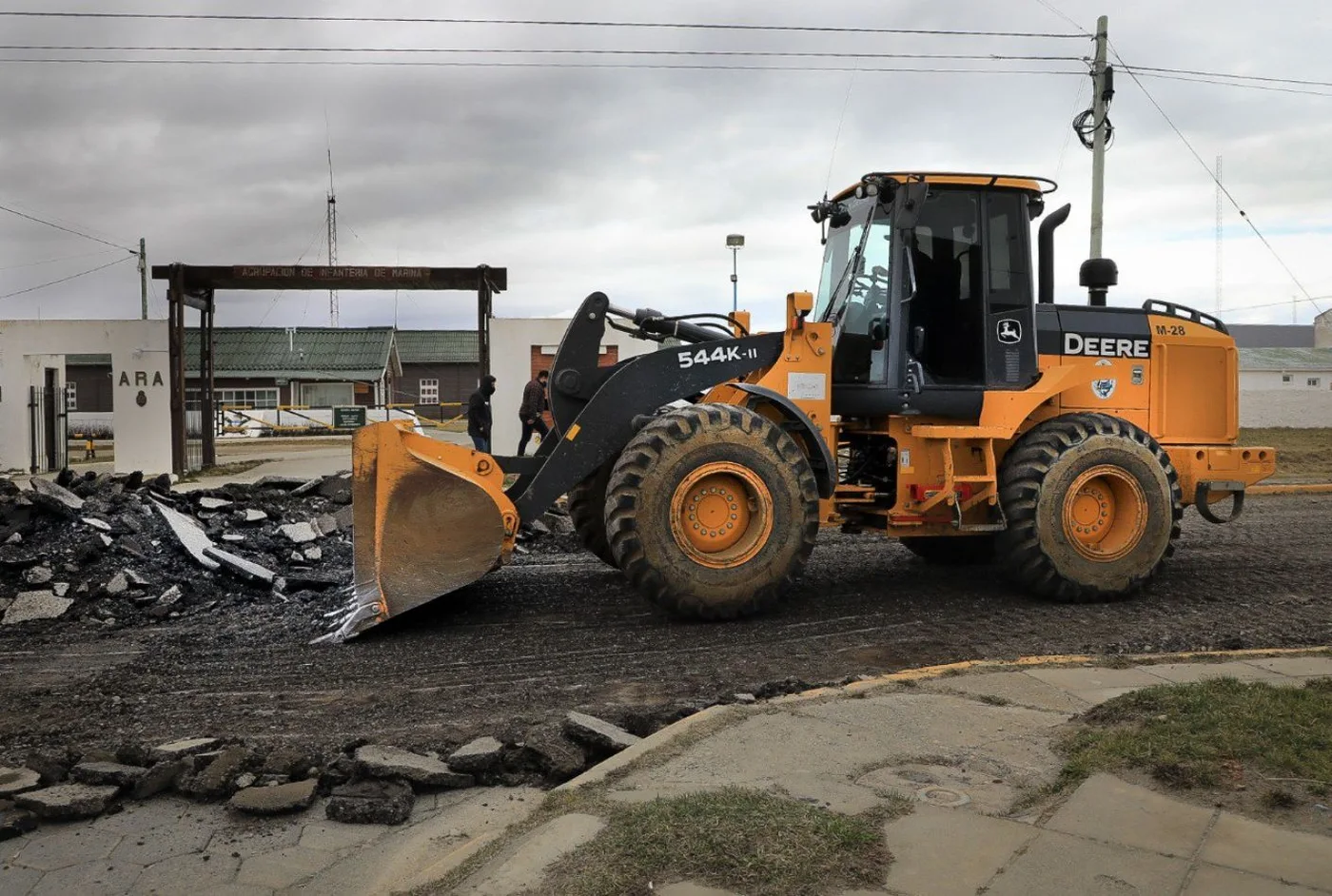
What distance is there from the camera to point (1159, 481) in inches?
343

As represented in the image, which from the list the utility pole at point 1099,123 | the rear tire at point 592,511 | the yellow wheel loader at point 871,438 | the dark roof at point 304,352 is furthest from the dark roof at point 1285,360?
the rear tire at point 592,511

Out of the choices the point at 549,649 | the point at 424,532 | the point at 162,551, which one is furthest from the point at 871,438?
the point at 162,551

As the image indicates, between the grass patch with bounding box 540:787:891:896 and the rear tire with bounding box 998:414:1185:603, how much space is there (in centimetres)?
501

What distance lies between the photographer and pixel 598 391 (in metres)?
8.12

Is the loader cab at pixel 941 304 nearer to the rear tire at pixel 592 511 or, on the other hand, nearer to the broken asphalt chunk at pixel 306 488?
the rear tire at pixel 592 511

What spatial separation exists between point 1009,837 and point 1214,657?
3.45 meters

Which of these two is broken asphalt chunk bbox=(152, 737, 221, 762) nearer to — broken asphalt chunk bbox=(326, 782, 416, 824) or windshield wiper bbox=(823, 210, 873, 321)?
broken asphalt chunk bbox=(326, 782, 416, 824)

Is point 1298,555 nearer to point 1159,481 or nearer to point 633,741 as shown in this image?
point 1159,481

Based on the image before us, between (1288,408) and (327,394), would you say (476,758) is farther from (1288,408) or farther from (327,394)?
(327,394)

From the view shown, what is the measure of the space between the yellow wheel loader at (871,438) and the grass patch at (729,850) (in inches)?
147

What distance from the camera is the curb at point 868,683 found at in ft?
15.0

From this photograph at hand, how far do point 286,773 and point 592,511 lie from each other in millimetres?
4487

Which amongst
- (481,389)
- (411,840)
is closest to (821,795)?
(411,840)

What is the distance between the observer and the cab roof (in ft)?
27.9
